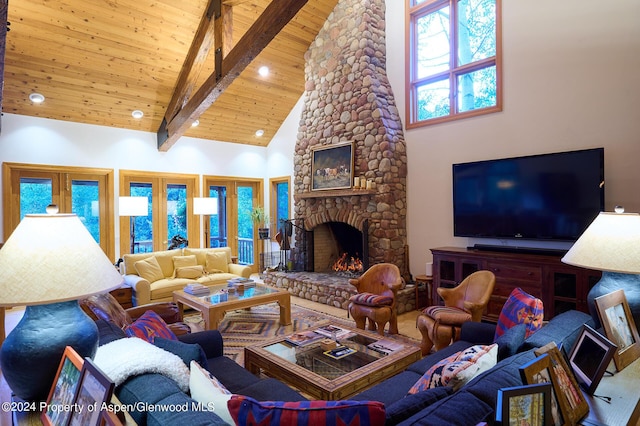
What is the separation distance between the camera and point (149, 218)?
677 cm

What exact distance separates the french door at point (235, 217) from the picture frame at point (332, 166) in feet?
7.56

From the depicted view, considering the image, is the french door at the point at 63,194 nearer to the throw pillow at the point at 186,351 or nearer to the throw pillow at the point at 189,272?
the throw pillow at the point at 189,272

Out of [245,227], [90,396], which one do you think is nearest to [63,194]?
→ [245,227]

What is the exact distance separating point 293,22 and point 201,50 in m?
1.70

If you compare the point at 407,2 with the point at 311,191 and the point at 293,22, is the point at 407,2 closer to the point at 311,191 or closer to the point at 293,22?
the point at 293,22

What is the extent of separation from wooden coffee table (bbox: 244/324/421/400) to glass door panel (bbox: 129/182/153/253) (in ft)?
15.9

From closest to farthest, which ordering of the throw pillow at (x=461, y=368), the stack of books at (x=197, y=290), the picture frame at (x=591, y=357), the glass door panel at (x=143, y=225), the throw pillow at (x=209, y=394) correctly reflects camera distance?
1. the throw pillow at (x=209, y=394)
2. the picture frame at (x=591, y=357)
3. the throw pillow at (x=461, y=368)
4. the stack of books at (x=197, y=290)
5. the glass door panel at (x=143, y=225)

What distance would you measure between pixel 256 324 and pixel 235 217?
3.86 meters

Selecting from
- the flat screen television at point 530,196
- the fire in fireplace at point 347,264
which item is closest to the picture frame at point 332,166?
the fire in fireplace at point 347,264

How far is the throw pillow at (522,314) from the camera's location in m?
2.29

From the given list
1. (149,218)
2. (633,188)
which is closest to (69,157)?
(149,218)

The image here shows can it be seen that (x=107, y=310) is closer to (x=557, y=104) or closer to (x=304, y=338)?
(x=304, y=338)

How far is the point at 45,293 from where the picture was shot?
4.16 feet

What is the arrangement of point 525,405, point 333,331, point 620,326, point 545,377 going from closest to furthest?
point 525,405, point 545,377, point 620,326, point 333,331
